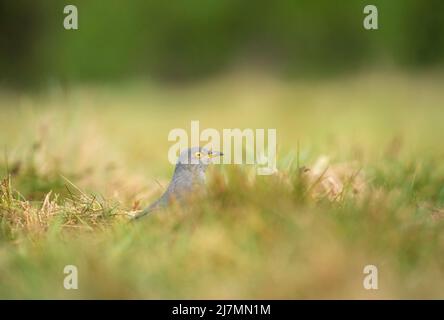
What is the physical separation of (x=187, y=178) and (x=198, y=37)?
38.0ft

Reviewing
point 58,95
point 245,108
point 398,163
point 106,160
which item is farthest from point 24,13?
point 398,163

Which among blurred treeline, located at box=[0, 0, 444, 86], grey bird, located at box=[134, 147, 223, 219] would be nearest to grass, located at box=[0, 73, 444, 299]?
grey bird, located at box=[134, 147, 223, 219]

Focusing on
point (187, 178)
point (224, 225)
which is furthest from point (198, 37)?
point (224, 225)

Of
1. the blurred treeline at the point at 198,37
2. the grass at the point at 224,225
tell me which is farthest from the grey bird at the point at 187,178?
the blurred treeline at the point at 198,37

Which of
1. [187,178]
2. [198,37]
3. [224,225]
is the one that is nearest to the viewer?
[224,225]

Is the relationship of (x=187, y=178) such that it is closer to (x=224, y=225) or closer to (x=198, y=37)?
(x=224, y=225)

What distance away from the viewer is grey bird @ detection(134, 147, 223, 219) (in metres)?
4.15

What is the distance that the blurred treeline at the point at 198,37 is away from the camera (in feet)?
47.5

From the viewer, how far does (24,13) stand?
51.1 ft

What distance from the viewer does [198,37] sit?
15672mm

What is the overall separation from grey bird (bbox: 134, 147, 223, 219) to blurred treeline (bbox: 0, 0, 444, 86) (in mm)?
10129

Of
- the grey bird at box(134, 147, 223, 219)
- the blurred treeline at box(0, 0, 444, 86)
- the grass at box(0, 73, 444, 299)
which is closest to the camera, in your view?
the grass at box(0, 73, 444, 299)

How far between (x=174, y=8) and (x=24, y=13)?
2.93m

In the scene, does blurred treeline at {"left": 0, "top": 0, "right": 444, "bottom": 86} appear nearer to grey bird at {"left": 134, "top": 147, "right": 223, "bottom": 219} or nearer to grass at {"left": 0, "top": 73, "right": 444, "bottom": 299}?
grass at {"left": 0, "top": 73, "right": 444, "bottom": 299}
